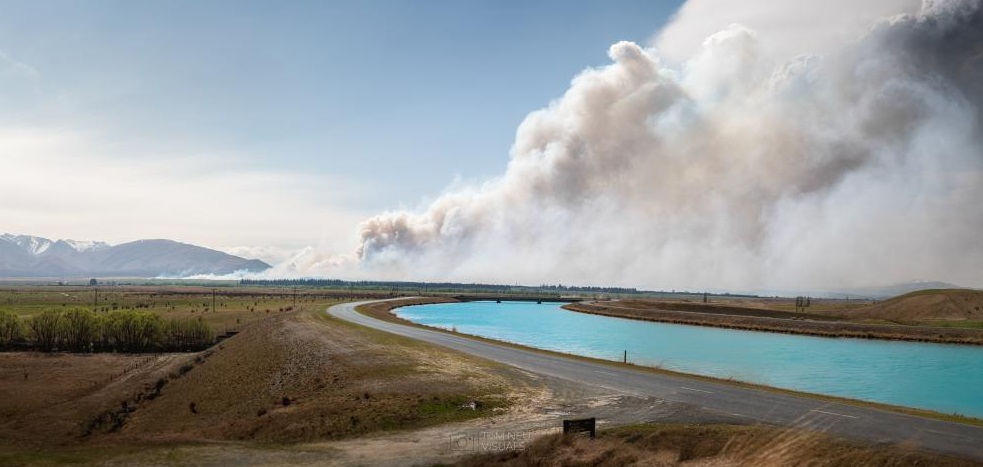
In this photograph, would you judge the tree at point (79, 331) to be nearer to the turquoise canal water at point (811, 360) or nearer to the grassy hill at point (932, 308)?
the turquoise canal water at point (811, 360)

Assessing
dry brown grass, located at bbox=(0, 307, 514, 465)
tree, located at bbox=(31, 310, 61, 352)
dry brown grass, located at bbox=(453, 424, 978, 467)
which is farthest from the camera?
tree, located at bbox=(31, 310, 61, 352)

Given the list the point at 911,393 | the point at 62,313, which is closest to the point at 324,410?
Result: the point at 911,393

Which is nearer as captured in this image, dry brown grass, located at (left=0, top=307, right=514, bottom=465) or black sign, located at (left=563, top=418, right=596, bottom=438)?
black sign, located at (left=563, top=418, right=596, bottom=438)

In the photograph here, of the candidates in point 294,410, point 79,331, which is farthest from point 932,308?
point 79,331

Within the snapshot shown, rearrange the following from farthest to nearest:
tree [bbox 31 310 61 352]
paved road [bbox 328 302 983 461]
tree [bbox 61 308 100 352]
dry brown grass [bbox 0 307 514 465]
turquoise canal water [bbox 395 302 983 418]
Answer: tree [bbox 61 308 100 352] < tree [bbox 31 310 61 352] < turquoise canal water [bbox 395 302 983 418] < dry brown grass [bbox 0 307 514 465] < paved road [bbox 328 302 983 461]

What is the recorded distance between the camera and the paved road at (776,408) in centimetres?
2450

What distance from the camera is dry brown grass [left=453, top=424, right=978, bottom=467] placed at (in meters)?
21.3

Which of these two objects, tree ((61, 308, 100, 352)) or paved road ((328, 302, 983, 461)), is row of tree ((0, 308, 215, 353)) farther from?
paved road ((328, 302, 983, 461))

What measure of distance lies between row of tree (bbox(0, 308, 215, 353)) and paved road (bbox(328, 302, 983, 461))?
56.6 m

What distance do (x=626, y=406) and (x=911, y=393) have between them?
1273 inches

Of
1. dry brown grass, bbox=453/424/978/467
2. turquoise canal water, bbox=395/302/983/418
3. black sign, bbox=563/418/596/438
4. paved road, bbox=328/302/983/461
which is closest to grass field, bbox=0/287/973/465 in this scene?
dry brown grass, bbox=453/424/978/467

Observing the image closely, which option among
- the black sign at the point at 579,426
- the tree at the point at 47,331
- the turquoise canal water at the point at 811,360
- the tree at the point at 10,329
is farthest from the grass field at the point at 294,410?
the turquoise canal water at the point at 811,360

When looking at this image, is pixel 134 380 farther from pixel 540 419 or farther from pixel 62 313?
pixel 540 419

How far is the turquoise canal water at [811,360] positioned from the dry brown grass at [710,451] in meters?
A: 25.4
